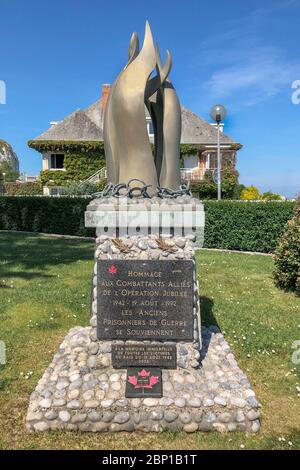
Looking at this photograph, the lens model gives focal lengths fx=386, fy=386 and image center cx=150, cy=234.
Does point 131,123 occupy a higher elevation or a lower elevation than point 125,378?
higher

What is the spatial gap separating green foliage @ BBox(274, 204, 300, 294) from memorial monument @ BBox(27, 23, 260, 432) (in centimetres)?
428

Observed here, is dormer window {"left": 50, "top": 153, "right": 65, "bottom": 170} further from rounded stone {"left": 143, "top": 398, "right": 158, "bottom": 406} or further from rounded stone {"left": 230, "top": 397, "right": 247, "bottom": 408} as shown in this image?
rounded stone {"left": 230, "top": 397, "right": 247, "bottom": 408}

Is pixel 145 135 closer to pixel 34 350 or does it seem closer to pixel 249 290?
pixel 34 350

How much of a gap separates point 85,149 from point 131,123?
Answer: 1078 inches

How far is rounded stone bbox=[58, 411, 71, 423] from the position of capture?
382 cm

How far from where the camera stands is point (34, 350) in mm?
5516

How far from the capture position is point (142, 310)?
173 inches

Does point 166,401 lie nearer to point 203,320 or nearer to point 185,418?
point 185,418

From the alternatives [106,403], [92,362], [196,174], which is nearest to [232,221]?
[92,362]

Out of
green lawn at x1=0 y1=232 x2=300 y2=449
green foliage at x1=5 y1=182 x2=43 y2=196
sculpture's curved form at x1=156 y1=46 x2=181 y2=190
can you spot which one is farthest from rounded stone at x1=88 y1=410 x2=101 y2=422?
green foliage at x1=5 y1=182 x2=43 y2=196

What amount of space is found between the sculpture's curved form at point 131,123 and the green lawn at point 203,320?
2745 millimetres

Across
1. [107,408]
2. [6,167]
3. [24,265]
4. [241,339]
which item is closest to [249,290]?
[241,339]

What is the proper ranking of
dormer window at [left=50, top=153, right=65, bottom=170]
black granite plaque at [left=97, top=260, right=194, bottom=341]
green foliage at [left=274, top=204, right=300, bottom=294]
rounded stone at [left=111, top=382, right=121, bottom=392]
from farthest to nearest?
1. dormer window at [left=50, top=153, right=65, bottom=170]
2. green foliage at [left=274, top=204, right=300, bottom=294]
3. black granite plaque at [left=97, top=260, right=194, bottom=341]
4. rounded stone at [left=111, top=382, right=121, bottom=392]

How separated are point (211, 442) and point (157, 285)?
1.65 meters
